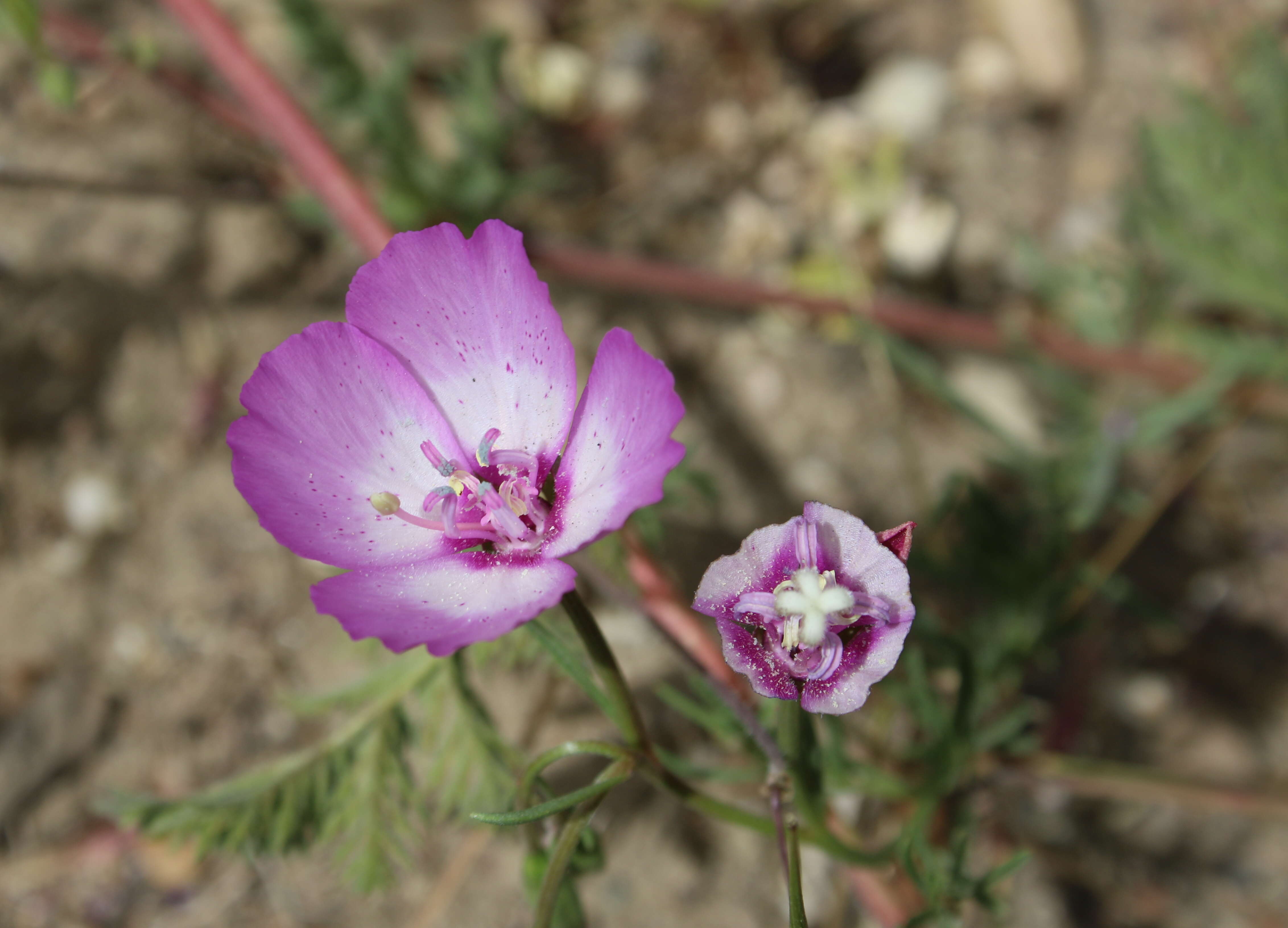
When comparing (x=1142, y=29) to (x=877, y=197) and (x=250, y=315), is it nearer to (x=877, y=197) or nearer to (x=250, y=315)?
(x=877, y=197)

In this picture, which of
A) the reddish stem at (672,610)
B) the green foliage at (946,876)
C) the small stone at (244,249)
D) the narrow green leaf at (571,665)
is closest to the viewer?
the narrow green leaf at (571,665)

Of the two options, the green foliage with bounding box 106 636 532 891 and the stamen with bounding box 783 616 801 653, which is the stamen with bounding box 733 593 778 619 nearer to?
the stamen with bounding box 783 616 801 653

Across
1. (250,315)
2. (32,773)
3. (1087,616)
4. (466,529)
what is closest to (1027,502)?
(1087,616)

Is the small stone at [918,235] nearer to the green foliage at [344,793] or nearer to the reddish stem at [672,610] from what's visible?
the reddish stem at [672,610]

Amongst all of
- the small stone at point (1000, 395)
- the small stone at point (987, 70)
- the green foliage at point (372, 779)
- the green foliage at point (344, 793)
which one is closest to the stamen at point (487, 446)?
the green foliage at point (372, 779)

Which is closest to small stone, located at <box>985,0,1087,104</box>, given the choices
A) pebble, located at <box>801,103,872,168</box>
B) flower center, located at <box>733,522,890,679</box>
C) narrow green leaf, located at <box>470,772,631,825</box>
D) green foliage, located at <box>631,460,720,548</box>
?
pebble, located at <box>801,103,872,168</box>

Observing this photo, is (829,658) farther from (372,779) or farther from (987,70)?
(987,70)
